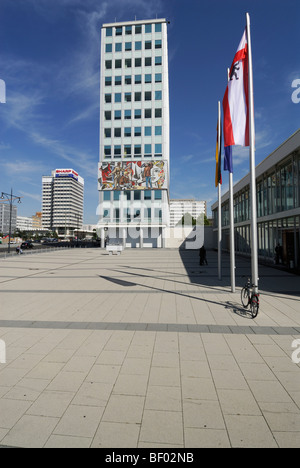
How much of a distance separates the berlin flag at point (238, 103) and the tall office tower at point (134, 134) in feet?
132

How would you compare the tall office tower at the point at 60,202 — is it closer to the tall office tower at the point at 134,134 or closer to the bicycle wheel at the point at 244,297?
the tall office tower at the point at 134,134

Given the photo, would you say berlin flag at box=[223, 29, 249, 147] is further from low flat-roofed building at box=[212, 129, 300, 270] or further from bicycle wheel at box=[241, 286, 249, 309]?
low flat-roofed building at box=[212, 129, 300, 270]

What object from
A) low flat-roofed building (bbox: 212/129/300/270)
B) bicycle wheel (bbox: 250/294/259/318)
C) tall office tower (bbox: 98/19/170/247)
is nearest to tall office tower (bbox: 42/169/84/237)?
tall office tower (bbox: 98/19/170/247)

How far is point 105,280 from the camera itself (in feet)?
47.5

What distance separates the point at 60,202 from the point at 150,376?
179024mm

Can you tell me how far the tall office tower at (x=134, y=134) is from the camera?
49250 millimetres

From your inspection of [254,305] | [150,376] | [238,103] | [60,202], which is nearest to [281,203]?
[238,103]

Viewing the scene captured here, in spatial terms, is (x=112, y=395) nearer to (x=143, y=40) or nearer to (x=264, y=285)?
(x=264, y=285)

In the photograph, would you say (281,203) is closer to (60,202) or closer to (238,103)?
(238,103)

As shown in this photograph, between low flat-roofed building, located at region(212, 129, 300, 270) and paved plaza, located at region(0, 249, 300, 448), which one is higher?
low flat-roofed building, located at region(212, 129, 300, 270)

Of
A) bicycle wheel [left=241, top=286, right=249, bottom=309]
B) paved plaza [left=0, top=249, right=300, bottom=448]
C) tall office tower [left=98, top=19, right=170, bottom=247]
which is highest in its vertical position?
tall office tower [left=98, top=19, right=170, bottom=247]

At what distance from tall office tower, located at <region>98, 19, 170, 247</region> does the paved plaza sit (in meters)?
41.3

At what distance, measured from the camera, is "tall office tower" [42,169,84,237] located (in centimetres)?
17012
